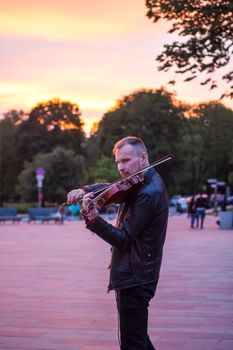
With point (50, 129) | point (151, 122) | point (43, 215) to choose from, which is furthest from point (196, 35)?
point (50, 129)

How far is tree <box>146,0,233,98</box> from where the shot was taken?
1301 cm

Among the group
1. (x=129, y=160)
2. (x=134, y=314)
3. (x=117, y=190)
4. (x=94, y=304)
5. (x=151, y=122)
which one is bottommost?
(x=94, y=304)

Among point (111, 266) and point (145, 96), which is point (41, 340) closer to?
point (111, 266)

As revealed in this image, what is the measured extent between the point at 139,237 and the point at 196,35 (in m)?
9.92

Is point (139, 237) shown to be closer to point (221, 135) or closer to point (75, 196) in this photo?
point (75, 196)

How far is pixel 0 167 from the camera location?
86.9 m

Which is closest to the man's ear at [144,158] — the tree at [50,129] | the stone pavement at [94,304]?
the stone pavement at [94,304]

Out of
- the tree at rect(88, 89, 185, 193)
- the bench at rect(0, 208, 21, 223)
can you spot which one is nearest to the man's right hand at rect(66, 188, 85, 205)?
the bench at rect(0, 208, 21, 223)

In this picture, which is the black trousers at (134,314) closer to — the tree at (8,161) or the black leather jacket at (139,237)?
the black leather jacket at (139,237)

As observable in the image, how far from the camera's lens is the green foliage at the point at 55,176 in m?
66.1

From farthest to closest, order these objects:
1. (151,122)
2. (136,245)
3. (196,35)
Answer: (151,122), (196,35), (136,245)

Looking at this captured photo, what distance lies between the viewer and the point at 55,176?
66.6m

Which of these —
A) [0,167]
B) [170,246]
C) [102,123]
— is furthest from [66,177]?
[170,246]

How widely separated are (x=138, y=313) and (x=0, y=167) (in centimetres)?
8409
